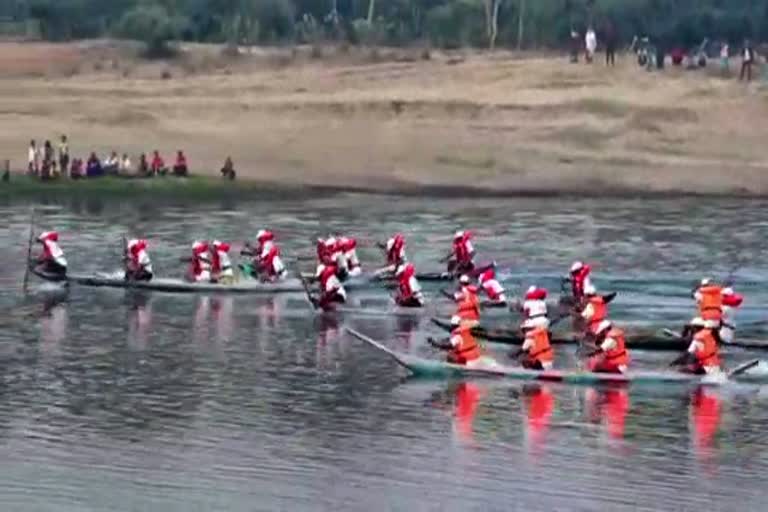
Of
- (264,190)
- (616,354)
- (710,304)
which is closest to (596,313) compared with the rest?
(616,354)

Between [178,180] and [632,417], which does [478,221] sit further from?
[632,417]

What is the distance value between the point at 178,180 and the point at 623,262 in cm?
1679

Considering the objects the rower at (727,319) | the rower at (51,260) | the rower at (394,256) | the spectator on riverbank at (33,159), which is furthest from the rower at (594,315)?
the spectator on riverbank at (33,159)

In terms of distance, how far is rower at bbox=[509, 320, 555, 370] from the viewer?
3584 centimetres

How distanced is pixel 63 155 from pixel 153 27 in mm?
17291

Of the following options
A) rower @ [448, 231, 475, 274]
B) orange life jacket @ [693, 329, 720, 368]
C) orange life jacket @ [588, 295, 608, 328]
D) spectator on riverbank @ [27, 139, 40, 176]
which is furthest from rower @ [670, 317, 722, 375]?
spectator on riverbank @ [27, 139, 40, 176]

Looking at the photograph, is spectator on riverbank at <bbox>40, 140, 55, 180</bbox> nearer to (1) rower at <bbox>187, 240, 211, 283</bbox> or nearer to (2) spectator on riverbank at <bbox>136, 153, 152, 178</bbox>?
(2) spectator on riverbank at <bbox>136, 153, 152, 178</bbox>

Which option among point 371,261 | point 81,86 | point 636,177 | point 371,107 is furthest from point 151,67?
point 371,261

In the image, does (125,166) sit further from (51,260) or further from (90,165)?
(51,260)

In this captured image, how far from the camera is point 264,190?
65.8 meters

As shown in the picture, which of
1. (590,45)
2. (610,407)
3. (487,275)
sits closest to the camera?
(610,407)

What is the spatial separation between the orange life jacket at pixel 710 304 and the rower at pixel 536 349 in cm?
239

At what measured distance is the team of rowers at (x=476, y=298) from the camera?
117ft

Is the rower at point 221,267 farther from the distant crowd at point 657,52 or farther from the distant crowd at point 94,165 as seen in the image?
the distant crowd at point 657,52
